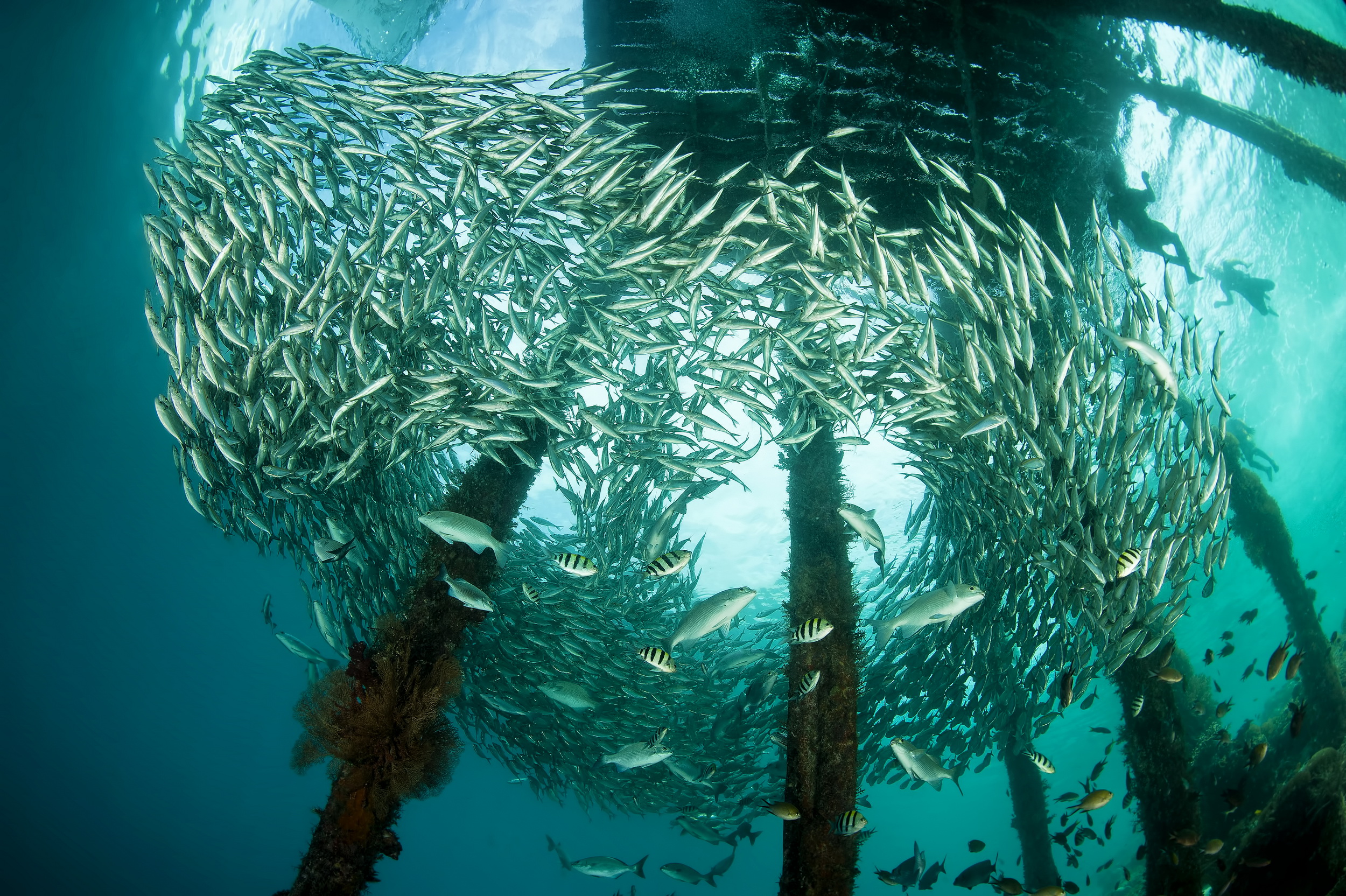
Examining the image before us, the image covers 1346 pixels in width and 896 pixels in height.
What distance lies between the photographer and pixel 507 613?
8.41 meters

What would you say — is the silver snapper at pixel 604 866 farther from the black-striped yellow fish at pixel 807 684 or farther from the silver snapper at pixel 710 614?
the silver snapper at pixel 710 614

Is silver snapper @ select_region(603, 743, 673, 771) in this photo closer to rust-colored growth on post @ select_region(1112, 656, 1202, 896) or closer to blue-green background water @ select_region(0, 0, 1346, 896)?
rust-colored growth on post @ select_region(1112, 656, 1202, 896)

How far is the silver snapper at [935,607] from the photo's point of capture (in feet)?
13.5

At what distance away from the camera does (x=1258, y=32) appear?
6.38m

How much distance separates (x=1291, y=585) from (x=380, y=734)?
58.7 ft

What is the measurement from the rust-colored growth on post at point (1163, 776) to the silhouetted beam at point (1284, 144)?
27.7 ft

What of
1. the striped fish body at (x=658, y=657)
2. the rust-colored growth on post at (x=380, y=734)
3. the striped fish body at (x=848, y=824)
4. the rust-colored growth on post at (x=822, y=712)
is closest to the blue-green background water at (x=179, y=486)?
the rust-colored growth on post at (x=822, y=712)

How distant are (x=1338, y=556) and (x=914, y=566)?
38610 mm

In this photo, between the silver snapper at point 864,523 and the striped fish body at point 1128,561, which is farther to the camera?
the silver snapper at point 864,523

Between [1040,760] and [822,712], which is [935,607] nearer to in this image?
[822,712]

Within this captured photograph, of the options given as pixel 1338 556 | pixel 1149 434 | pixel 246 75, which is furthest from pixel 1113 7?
pixel 1338 556

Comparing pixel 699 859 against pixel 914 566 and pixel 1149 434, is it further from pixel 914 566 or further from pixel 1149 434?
pixel 1149 434

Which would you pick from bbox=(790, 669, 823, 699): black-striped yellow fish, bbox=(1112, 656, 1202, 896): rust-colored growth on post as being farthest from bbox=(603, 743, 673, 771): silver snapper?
bbox=(1112, 656, 1202, 896): rust-colored growth on post

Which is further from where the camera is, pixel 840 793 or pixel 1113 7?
pixel 1113 7
